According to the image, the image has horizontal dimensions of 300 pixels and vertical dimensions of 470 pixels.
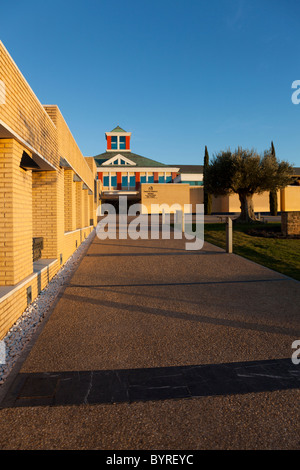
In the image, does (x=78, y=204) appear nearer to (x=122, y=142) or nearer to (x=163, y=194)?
(x=163, y=194)

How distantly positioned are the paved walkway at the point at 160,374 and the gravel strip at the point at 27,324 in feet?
0.70

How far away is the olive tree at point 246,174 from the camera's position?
23.3 metres

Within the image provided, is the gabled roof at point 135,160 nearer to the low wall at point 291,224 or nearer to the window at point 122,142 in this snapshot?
the window at point 122,142

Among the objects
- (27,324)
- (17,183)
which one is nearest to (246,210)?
(17,183)

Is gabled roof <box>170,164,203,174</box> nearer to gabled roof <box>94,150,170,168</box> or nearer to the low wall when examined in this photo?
gabled roof <box>94,150,170,168</box>

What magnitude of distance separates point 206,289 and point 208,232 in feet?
42.1

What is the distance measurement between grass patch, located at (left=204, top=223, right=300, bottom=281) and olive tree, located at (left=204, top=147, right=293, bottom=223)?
17.0 ft

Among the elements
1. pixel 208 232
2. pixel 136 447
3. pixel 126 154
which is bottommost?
pixel 136 447

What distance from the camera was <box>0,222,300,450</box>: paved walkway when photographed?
2.57m

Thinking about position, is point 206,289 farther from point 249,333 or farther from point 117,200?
point 117,200

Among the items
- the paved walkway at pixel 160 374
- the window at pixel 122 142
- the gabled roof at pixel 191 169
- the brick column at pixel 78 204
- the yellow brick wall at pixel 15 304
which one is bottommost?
the paved walkway at pixel 160 374

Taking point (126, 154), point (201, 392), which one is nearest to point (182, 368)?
point (201, 392)

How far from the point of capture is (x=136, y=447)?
2434mm

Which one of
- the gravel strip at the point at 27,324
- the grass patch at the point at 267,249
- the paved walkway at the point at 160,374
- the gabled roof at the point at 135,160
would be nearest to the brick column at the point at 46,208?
the gravel strip at the point at 27,324
